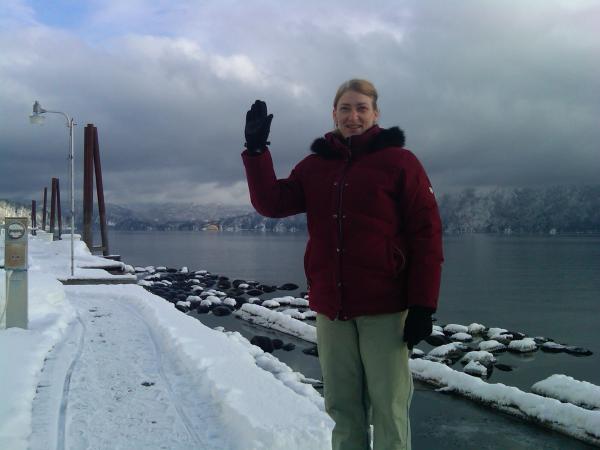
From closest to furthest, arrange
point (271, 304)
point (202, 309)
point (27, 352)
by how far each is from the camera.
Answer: point (27, 352) < point (202, 309) < point (271, 304)

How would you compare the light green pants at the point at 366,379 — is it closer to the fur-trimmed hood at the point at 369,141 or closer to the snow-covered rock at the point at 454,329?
the fur-trimmed hood at the point at 369,141

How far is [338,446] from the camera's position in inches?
121

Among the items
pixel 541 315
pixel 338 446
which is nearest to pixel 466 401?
pixel 338 446

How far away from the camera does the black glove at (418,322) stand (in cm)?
279

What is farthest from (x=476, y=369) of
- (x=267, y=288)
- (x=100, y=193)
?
(x=100, y=193)

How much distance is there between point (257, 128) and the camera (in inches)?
120

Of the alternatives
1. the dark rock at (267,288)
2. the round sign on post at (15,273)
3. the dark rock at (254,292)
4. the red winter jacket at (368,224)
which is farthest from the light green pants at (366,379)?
the dark rock at (267,288)

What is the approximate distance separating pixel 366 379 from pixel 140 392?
3536mm

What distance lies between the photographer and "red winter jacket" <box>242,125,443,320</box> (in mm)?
2820

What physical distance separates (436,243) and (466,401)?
9.49 meters

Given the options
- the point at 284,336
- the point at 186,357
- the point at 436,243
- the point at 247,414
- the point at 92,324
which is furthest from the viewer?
the point at 284,336

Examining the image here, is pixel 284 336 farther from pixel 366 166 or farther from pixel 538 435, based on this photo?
pixel 366 166

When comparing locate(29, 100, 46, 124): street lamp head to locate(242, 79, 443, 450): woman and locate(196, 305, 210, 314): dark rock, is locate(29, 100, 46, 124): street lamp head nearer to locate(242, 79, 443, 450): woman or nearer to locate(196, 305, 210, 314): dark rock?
locate(196, 305, 210, 314): dark rock

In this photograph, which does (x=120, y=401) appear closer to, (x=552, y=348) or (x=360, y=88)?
(x=360, y=88)
